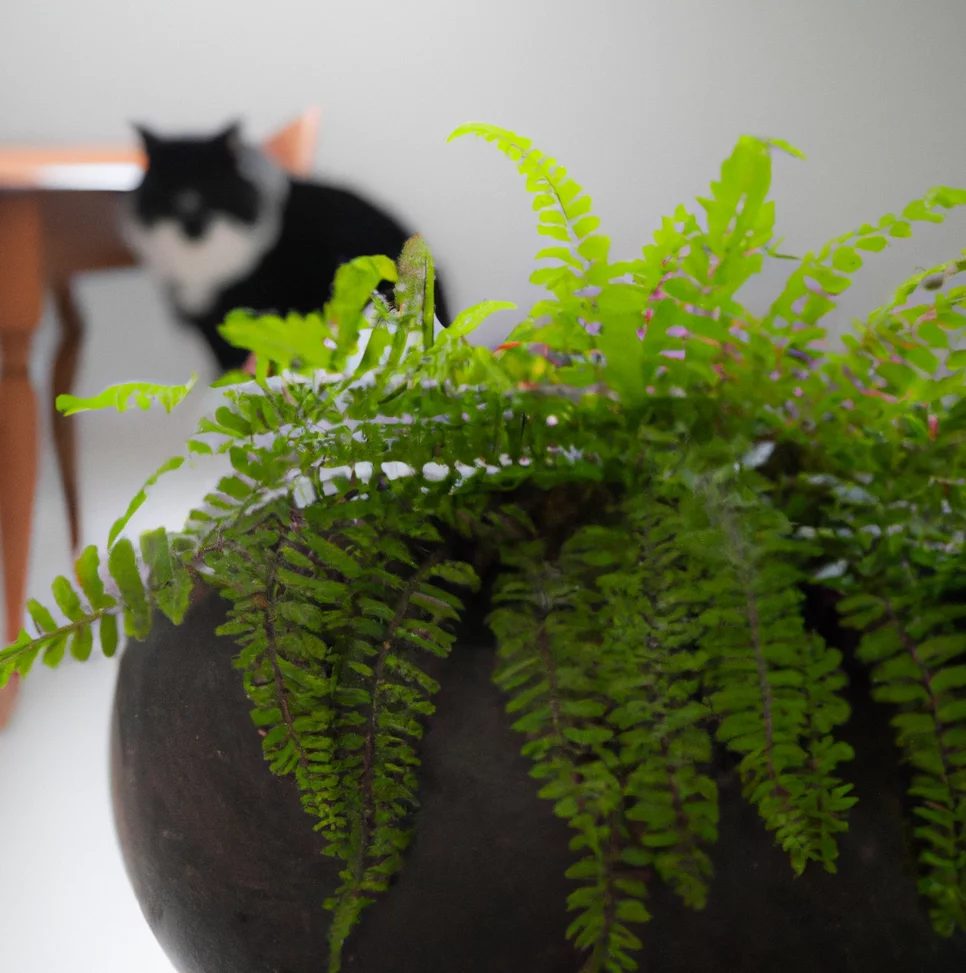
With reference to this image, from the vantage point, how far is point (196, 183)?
1.80 m

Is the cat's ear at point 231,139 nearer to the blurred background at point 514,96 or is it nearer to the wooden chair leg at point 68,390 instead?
the wooden chair leg at point 68,390

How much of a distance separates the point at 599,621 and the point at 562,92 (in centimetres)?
302

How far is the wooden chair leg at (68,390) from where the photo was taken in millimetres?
2176

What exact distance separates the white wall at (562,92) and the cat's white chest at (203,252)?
0.99 meters

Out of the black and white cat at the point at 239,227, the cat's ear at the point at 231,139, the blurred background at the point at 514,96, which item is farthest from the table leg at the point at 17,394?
the blurred background at the point at 514,96

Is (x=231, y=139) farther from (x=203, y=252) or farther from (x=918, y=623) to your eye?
(x=918, y=623)

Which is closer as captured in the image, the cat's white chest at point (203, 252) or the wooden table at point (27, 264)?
the wooden table at point (27, 264)

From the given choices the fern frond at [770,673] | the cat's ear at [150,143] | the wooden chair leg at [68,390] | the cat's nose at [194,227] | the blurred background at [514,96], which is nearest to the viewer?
the fern frond at [770,673]

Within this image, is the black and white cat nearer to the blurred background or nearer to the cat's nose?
the cat's nose

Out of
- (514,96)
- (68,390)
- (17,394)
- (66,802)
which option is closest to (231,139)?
(17,394)

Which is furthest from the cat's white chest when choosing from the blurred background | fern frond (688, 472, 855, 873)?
fern frond (688, 472, 855, 873)

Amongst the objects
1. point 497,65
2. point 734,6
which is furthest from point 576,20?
point 734,6

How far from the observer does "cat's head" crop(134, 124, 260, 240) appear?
5.71ft

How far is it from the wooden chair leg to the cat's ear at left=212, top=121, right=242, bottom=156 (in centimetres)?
62
